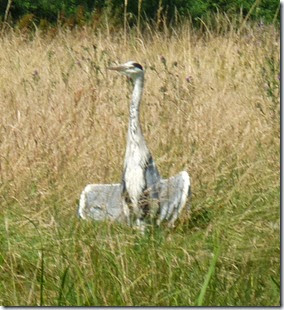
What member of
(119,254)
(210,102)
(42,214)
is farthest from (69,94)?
(119,254)

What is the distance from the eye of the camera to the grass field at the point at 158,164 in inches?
140

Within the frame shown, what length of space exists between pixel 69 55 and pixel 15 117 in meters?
1.50

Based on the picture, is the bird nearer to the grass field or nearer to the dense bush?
the grass field

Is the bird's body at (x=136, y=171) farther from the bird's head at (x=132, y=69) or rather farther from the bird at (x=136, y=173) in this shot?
the bird's head at (x=132, y=69)

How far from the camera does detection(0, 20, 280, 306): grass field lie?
3.57m

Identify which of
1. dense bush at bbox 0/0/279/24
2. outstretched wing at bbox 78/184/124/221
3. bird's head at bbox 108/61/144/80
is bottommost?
dense bush at bbox 0/0/279/24

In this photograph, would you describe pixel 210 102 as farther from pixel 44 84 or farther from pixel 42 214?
pixel 42 214

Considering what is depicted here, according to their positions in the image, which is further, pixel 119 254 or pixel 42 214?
pixel 42 214

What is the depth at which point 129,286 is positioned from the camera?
3451 mm

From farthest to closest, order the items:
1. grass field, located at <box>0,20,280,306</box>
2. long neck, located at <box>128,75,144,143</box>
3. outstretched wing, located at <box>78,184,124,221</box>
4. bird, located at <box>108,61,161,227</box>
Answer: long neck, located at <box>128,75,144,143</box> → bird, located at <box>108,61,161,227</box> → outstretched wing, located at <box>78,184,124,221</box> → grass field, located at <box>0,20,280,306</box>

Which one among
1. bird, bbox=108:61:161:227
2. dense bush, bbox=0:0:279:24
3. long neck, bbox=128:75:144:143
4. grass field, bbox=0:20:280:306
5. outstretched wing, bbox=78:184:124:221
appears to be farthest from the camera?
dense bush, bbox=0:0:279:24

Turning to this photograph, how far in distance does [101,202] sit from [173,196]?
36cm

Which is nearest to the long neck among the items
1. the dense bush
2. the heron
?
the heron

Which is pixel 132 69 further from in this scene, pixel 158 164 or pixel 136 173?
pixel 136 173
